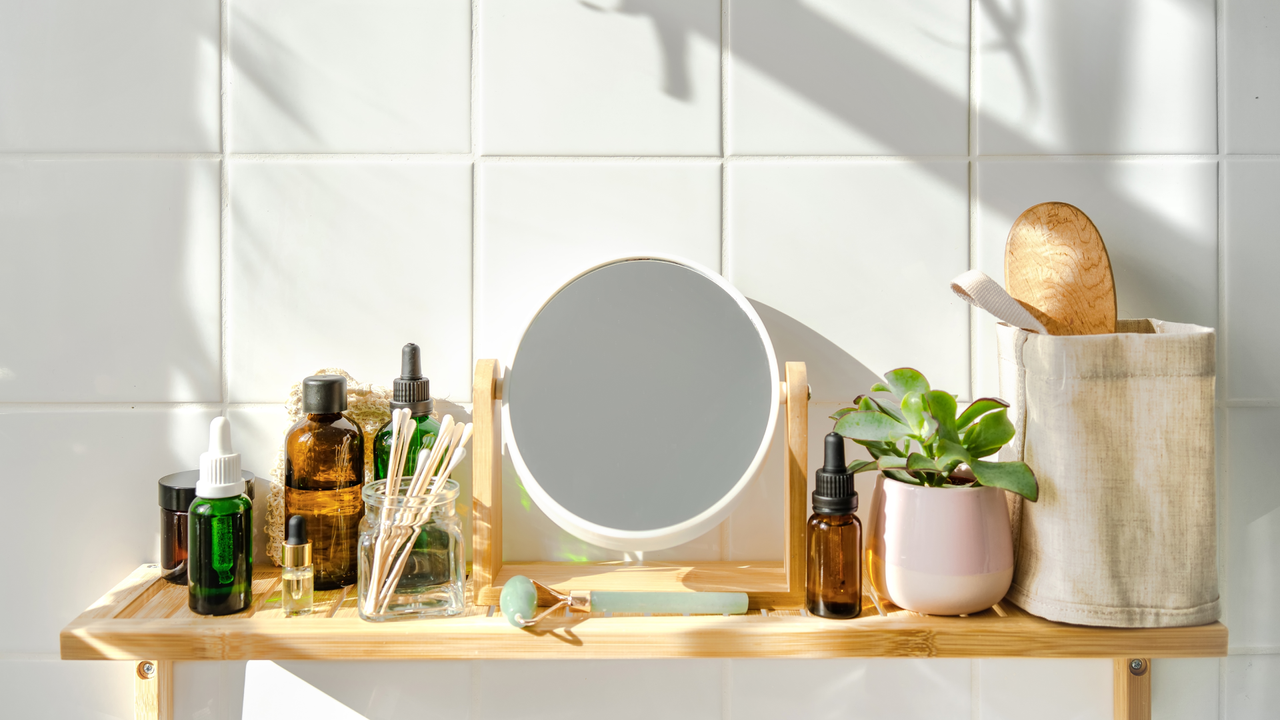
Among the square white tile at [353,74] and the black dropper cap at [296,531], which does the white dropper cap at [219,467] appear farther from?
the square white tile at [353,74]

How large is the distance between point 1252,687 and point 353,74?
1108 mm

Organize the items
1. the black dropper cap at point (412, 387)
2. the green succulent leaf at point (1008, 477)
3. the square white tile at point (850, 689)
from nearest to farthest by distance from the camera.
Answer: the green succulent leaf at point (1008, 477) → the black dropper cap at point (412, 387) → the square white tile at point (850, 689)

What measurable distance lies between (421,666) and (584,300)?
415 millimetres

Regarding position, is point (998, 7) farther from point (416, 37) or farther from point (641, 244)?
point (416, 37)

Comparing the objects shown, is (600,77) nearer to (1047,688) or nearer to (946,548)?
(946,548)

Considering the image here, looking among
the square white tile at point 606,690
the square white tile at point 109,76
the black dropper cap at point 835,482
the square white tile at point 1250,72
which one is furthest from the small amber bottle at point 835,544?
the square white tile at point 109,76

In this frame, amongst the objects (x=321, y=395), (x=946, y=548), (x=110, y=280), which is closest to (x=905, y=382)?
(x=946, y=548)

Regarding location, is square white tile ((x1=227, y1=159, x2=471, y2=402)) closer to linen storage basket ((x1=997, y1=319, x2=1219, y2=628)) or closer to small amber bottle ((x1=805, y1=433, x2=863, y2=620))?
small amber bottle ((x1=805, y1=433, x2=863, y2=620))

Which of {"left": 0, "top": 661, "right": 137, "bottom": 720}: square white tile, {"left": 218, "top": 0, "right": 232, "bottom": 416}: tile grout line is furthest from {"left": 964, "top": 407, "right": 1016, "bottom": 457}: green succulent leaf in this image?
{"left": 0, "top": 661, "right": 137, "bottom": 720}: square white tile

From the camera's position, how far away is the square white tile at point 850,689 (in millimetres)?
807

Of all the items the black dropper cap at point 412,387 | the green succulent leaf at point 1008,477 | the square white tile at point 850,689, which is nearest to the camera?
the green succulent leaf at point 1008,477

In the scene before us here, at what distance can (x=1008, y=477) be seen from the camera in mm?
608

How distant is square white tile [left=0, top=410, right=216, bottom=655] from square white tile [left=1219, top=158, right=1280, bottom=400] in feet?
3.41

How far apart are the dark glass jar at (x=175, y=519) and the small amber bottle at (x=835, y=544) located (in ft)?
1.64
